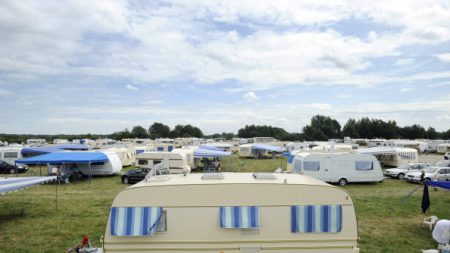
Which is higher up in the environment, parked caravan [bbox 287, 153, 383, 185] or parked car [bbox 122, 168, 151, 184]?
parked caravan [bbox 287, 153, 383, 185]

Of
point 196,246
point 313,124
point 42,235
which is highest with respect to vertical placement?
point 313,124

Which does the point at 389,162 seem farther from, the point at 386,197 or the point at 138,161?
the point at 138,161

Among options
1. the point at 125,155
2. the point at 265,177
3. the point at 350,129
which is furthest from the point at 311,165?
the point at 350,129

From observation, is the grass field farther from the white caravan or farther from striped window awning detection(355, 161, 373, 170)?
the white caravan

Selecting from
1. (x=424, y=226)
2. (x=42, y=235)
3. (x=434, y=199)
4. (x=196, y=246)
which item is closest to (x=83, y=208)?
(x=42, y=235)

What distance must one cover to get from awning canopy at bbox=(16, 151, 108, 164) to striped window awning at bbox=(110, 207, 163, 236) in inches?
741

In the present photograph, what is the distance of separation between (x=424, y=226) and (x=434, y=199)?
625 centimetres

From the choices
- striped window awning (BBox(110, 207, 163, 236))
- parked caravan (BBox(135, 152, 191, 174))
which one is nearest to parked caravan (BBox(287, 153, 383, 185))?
parked caravan (BBox(135, 152, 191, 174))

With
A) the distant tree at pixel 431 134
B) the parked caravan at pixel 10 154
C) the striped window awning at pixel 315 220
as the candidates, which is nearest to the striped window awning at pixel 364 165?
the striped window awning at pixel 315 220

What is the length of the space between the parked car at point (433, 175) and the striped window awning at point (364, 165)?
3.42m

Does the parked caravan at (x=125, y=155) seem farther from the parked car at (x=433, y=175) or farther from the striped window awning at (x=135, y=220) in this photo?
the striped window awning at (x=135, y=220)

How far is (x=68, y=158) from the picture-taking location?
25109 mm

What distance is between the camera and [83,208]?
16.1 m

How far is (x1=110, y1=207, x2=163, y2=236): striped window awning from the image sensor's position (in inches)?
278
